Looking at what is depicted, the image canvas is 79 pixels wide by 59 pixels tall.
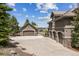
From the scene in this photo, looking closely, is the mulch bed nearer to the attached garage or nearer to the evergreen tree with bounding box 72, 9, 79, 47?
the attached garage

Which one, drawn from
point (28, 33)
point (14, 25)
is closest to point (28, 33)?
point (28, 33)

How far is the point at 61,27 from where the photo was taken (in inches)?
195

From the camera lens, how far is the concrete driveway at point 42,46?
488 centimetres

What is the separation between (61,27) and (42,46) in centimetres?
64

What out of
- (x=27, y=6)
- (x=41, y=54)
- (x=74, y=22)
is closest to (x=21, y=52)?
(x=41, y=54)

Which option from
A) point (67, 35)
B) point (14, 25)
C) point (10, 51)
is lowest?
point (10, 51)

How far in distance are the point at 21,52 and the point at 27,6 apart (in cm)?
109

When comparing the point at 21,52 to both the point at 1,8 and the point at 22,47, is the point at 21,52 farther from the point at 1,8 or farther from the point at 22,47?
the point at 1,8

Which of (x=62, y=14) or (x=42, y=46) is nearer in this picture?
(x=62, y=14)

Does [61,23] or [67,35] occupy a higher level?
[61,23]

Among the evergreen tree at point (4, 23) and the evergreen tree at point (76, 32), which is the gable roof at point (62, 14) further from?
the evergreen tree at point (4, 23)

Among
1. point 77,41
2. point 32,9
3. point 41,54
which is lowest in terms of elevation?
point 41,54

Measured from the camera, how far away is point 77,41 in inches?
192

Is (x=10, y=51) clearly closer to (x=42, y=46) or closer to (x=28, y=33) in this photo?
(x=28, y=33)
